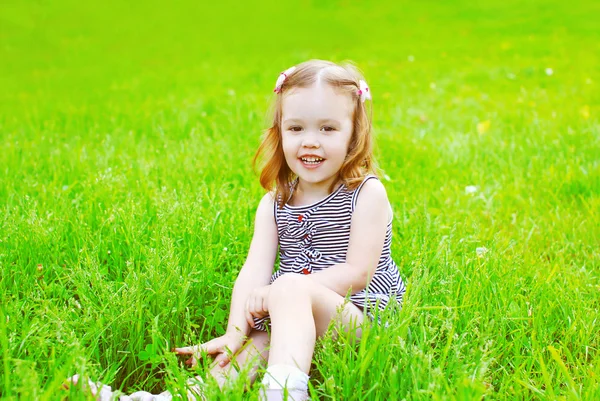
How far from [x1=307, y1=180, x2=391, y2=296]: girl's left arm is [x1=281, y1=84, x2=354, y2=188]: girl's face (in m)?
0.16

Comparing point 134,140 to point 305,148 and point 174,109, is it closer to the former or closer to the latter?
point 174,109

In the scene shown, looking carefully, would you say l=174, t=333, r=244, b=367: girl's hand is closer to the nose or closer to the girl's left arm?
the girl's left arm

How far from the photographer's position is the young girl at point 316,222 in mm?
1967

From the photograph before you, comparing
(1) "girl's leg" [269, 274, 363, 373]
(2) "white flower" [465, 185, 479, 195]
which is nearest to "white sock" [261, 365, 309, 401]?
(1) "girl's leg" [269, 274, 363, 373]

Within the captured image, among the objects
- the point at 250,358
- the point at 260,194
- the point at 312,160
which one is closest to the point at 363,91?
the point at 312,160

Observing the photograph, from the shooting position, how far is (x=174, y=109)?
508 centimetres

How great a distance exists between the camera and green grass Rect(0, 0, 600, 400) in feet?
5.89

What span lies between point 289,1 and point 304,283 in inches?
515

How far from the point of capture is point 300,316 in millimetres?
1810

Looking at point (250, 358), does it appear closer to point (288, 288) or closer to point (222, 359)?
point (222, 359)

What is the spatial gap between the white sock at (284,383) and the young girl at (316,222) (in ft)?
0.68

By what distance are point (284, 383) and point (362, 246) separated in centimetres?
61

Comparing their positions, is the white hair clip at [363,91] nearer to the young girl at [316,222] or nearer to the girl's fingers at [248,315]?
the young girl at [316,222]

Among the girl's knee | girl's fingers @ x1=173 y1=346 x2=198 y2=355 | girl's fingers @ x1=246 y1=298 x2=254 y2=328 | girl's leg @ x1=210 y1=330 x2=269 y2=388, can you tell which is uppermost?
the girl's knee
